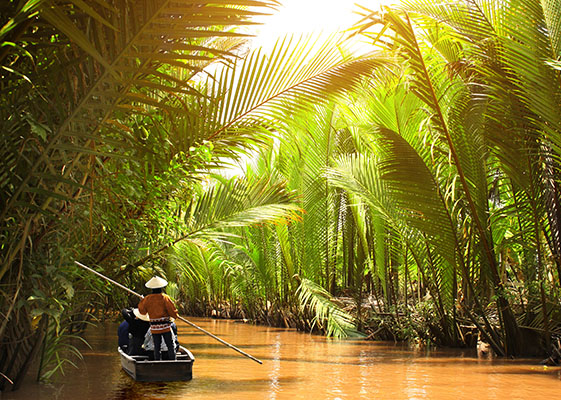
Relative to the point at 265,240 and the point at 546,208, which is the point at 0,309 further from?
the point at 265,240

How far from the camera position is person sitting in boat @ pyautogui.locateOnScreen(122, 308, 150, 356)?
29.2 feet

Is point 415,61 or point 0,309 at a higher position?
point 415,61

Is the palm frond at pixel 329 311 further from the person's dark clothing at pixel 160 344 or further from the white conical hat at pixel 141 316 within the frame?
the person's dark clothing at pixel 160 344

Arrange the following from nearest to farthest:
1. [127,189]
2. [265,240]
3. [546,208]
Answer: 1. [127,189]
2. [546,208]
3. [265,240]

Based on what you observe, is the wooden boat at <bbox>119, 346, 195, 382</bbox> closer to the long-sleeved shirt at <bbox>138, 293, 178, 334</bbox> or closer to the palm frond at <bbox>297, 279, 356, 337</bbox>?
the long-sleeved shirt at <bbox>138, 293, 178, 334</bbox>

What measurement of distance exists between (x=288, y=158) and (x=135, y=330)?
337 cm

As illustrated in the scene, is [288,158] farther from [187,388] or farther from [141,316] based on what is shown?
[187,388]

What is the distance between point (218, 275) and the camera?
21.5 meters

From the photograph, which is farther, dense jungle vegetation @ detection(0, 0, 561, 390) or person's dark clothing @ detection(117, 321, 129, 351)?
person's dark clothing @ detection(117, 321, 129, 351)

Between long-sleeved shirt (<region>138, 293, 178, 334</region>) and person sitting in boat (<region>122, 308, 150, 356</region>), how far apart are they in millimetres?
1027

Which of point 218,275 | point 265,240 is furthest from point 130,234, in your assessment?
point 218,275

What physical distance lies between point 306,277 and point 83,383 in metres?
8.52

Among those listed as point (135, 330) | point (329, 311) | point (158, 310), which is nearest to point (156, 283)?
point (158, 310)

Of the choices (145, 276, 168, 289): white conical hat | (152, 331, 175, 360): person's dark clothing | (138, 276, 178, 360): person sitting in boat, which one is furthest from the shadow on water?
(145, 276, 168, 289): white conical hat
